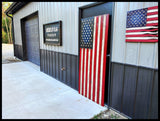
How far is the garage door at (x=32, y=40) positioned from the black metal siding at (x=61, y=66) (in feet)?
5.22

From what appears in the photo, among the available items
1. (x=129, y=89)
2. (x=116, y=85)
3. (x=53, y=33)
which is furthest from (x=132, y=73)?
(x=53, y=33)

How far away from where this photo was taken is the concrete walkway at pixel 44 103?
213 centimetres

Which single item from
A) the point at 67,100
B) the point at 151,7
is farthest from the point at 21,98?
the point at 151,7

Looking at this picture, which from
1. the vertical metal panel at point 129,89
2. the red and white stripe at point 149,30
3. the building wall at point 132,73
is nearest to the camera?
the red and white stripe at point 149,30

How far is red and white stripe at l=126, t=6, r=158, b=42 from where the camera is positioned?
158cm

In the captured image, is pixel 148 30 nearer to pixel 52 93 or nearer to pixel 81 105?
pixel 81 105

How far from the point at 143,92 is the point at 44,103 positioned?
6.40 feet

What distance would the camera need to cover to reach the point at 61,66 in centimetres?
381

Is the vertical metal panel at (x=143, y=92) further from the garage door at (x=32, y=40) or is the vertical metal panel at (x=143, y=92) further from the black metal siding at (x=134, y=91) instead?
the garage door at (x=32, y=40)

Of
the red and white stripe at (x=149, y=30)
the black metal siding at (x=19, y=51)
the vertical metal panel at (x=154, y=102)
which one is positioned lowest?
the vertical metal panel at (x=154, y=102)

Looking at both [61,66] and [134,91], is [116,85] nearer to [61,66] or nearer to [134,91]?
[134,91]

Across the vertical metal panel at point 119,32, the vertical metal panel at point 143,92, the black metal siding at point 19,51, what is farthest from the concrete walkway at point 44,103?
the black metal siding at point 19,51

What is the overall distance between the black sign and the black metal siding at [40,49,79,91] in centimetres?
41

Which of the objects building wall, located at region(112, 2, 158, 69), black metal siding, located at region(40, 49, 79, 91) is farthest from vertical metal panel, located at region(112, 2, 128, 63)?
black metal siding, located at region(40, 49, 79, 91)
